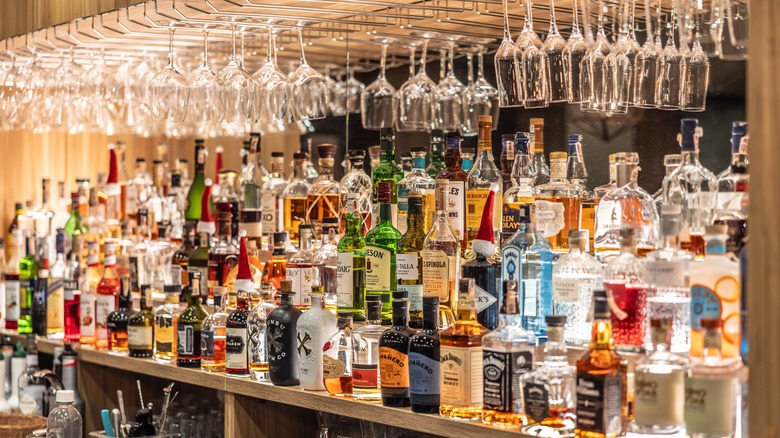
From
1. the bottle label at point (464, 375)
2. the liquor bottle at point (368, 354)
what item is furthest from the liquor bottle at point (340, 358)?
the bottle label at point (464, 375)

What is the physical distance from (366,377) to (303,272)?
1.32 ft

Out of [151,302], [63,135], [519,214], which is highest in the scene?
[63,135]

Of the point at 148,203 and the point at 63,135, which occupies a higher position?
the point at 63,135

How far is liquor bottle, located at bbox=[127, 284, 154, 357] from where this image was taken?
3.18 metres

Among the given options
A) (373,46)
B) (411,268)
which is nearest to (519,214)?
(411,268)

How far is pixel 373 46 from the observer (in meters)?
3.46

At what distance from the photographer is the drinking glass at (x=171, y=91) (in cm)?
298

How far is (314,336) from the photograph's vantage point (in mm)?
2473

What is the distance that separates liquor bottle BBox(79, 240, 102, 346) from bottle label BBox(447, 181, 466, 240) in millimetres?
1512

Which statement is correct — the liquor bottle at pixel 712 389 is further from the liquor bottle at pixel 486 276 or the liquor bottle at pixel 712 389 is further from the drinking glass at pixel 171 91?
the drinking glass at pixel 171 91

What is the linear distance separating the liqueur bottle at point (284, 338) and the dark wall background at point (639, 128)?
0.86m

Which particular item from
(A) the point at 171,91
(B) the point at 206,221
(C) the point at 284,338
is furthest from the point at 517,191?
(B) the point at 206,221

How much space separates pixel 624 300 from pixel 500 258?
1.25 ft

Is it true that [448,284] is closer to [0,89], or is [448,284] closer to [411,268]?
[411,268]
